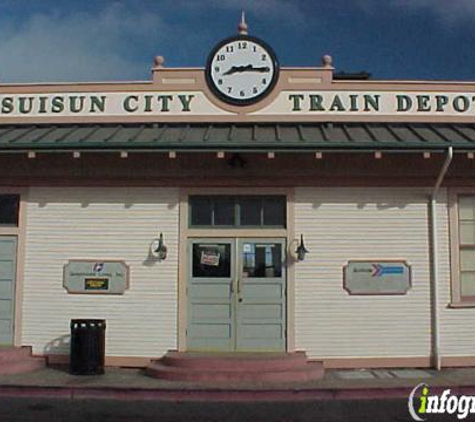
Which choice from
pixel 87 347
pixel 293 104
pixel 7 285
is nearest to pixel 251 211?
pixel 293 104

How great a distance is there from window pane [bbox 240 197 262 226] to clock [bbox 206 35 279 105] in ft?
6.48

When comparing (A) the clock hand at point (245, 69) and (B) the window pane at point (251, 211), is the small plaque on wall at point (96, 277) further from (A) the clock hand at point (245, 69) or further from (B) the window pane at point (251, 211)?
(A) the clock hand at point (245, 69)

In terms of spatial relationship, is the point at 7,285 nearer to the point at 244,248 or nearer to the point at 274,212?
the point at 244,248

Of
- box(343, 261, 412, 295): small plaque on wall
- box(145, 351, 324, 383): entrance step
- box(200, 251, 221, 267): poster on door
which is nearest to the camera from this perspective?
box(145, 351, 324, 383): entrance step

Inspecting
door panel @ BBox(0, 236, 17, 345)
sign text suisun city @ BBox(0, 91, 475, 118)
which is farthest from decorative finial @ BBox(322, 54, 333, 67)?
door panel @ BBox(0, 236, 17, 345)

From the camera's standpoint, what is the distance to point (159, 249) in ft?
35.2

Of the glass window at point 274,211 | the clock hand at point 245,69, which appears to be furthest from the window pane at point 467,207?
the clock hand at point 245,69

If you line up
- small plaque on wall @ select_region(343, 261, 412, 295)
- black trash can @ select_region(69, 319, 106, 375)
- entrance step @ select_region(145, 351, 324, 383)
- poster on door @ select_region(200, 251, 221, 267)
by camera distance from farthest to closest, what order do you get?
poster on door @ select_region(200, 251, 221, 267)
small plaque on wall @ select_region(343, 261, 412, 295)
black trash can @ select_region(69, 319, 106, 375)
entrance step @ select_region(145, 351, 324, 383)

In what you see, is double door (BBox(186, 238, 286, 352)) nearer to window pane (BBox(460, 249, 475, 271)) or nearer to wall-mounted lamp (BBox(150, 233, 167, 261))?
wall-mounted lamp (BBox(150, 233, 167, 261))

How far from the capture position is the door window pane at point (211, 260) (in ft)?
35.4

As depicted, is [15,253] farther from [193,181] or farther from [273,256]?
[273,256]

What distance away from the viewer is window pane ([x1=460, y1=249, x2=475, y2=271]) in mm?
10953

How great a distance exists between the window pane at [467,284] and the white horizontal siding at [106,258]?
5170mm

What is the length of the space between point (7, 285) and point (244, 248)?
14.5ft
